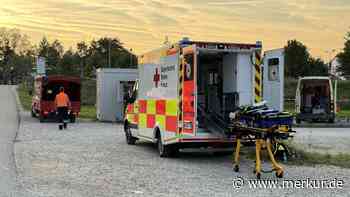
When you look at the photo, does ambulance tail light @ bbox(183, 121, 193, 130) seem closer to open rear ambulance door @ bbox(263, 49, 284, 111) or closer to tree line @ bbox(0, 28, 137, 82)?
open rear ambulance door @ bbox(263, 49, 284, 111)

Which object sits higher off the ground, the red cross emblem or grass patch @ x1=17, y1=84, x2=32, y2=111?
the red cross emblem

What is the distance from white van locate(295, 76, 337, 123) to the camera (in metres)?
28.8

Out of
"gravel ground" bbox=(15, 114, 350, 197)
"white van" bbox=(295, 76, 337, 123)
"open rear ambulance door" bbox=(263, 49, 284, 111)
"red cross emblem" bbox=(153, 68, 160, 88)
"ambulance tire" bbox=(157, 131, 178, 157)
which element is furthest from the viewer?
"white van" bbox=(295, 76, 337, 123)

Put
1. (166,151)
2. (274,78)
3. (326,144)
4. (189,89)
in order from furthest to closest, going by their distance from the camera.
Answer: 1. (326,144)
2. (166,151)
3. (274,78)
4. (189,89)

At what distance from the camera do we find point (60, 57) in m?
107

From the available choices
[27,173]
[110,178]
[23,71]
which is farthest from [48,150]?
[23,71]

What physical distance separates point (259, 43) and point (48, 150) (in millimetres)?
6364

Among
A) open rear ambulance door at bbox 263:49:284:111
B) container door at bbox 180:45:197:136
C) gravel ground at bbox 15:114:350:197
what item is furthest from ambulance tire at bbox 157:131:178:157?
open rear ambulance door at bbox 263:49:284:111

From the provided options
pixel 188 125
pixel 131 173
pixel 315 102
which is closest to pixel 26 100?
pixel 315 102

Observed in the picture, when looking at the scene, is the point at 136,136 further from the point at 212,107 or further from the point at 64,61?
the point at 64,61

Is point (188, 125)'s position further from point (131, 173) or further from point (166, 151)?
point (131, 173)

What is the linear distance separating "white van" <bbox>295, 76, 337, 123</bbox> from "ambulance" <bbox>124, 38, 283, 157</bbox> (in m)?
14.8

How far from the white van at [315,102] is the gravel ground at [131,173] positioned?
13.8 metres

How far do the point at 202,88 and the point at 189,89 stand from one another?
217 cm
